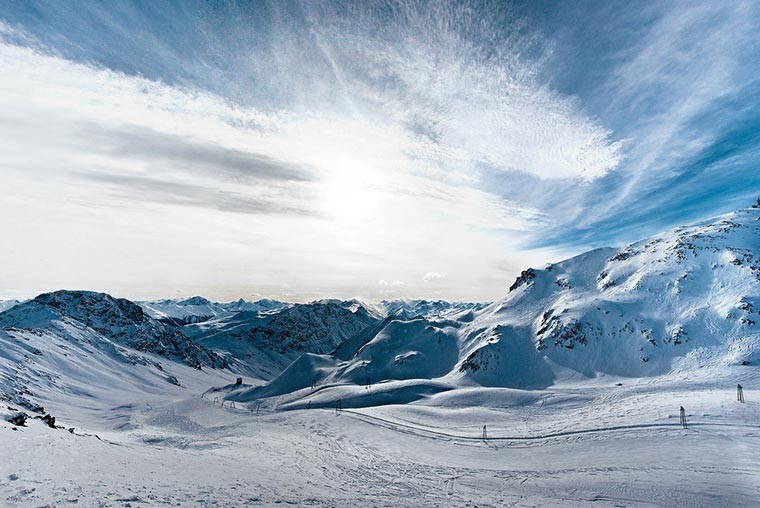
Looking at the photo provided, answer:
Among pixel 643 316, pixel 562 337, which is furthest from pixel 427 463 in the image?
pixel 643 316

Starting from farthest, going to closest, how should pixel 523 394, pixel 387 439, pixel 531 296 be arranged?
pixel 531 296 < pixel 523 394 < pixel 387 439

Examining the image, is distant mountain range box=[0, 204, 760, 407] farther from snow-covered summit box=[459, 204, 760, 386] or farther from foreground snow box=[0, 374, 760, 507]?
foreground snow box=[0, 374, 760, 507]

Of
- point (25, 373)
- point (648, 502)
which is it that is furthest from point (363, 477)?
point (25, 373)

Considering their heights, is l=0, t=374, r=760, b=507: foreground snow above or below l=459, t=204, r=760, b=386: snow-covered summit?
below

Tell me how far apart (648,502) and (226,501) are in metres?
20.7

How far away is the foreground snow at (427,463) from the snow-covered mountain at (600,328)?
4442 cm

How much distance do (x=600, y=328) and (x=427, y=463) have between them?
84.4 m

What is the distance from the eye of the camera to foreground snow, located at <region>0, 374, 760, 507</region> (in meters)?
18.4

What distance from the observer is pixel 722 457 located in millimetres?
23188

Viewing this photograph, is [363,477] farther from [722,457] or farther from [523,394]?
[523,394]

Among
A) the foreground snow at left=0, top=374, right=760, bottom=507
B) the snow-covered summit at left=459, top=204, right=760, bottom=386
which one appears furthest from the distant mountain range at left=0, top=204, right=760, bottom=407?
the foreground snow at left=0, top=374, right=760, bottom=507

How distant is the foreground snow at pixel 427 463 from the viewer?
1838cm

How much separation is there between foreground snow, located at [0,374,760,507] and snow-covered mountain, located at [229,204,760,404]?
44.4 m

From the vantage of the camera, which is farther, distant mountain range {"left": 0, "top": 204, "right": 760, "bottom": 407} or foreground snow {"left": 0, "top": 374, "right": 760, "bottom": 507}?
distant mountain range {"left": 0, "top": 204, "right": 760, "bottom": 407}
